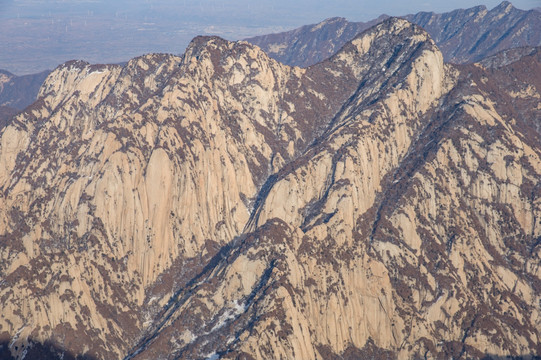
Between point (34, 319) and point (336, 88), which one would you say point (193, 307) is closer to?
point (34, 319)

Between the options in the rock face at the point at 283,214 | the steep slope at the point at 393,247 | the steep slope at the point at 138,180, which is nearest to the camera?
the steep slope at the point at 393,247

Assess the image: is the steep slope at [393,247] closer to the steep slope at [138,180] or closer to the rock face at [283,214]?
the rock face at [283,214]

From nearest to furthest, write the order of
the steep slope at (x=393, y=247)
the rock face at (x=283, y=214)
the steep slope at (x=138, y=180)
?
the steep slope at (x=393, y=247) → the rock face at (x=283, y=214) → the steep slope at (x=138, y=180)

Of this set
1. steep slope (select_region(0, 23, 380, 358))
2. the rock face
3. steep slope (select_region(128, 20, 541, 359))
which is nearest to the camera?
steep slope (select_region(128, 20, 541, 359))

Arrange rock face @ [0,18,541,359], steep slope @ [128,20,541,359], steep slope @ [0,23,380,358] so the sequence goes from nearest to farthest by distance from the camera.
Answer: steep slope @ [128,20,541,359] < rock face @ [0,18,541,359] < steep slope @ [0,23,380,358]

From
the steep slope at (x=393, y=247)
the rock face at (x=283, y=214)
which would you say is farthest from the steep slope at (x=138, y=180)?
the steep slope at (x=393, y=247)

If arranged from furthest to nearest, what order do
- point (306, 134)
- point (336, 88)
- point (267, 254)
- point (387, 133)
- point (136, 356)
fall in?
point (336, 88) < point (306, 134) < point (387, 133) < point (267, 254) < point (136, 356)

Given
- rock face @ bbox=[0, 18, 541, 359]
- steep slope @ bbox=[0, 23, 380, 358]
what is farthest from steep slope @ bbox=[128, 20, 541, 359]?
steep slope @ bbox=[0, 23, 380, 358]

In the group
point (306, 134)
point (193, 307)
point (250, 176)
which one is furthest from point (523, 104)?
point (193, 307)

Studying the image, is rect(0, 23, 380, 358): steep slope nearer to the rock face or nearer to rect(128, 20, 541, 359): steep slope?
the rock face
